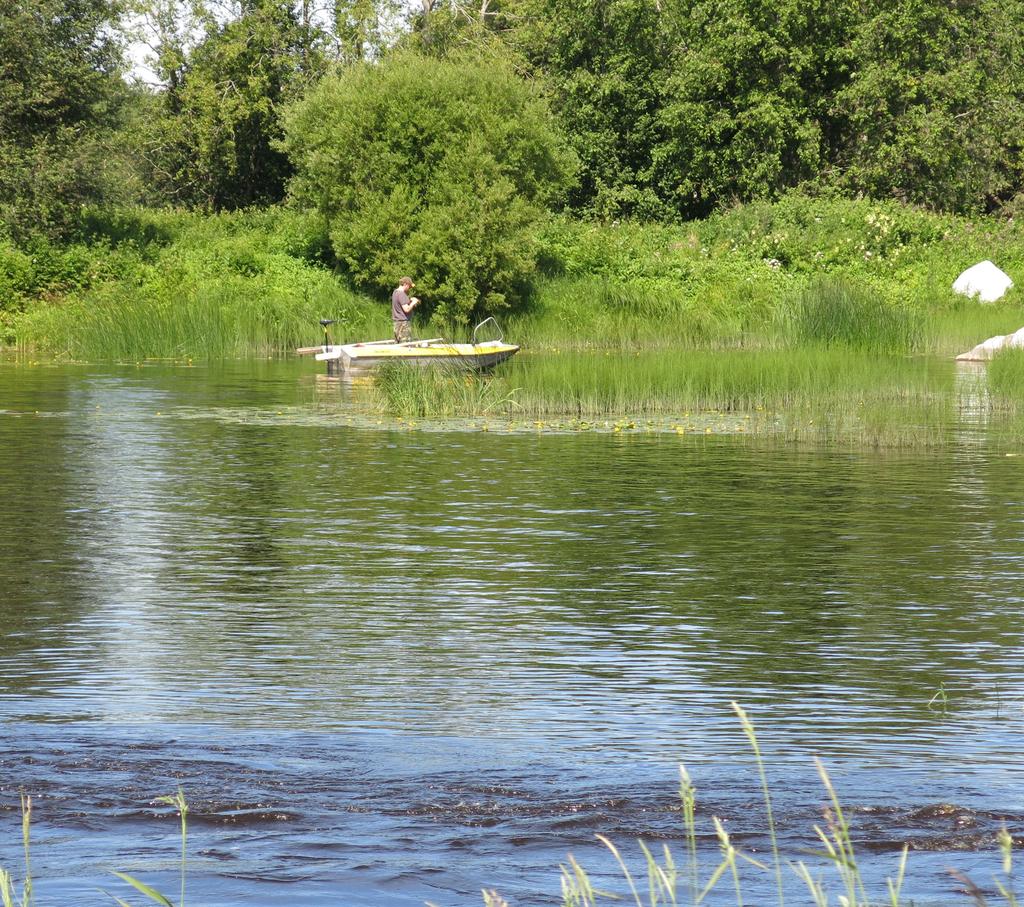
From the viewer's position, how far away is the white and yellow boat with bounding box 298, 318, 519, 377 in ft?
91.8

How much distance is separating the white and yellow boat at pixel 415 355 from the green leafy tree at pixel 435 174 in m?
9.84

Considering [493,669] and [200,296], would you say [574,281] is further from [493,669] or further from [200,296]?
[493,669]

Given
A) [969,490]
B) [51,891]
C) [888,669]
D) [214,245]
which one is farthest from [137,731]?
[214,245]

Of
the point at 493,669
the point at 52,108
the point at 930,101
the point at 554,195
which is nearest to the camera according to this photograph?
the point at 493,669

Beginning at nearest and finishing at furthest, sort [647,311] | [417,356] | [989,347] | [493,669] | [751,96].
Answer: [493,669] < [417,356] < [989,347] < [647,311] < [751,96]

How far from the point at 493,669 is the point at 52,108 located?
37555 mm

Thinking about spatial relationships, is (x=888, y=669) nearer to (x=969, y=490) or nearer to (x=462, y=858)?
(x=462, y=858)

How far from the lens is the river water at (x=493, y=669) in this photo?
224 inches

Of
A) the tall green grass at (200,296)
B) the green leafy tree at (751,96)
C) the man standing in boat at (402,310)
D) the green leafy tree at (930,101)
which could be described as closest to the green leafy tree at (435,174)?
the tall green grass at (200,296)

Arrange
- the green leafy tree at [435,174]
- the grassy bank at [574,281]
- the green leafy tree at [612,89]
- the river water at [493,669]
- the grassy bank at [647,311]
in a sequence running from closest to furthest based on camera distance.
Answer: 1. the river water at [493,669]
2. the grassy bank at [647,311]
3. the grassy bank at [574,281]
4. the green leafy tree at [435,174]
5. the green leafy tree at [612,89]

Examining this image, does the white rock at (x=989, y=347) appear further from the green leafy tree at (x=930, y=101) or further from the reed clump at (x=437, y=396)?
the green leafy tree at (x=930, y=101)

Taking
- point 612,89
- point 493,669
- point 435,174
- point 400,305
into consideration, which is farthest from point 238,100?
point 493,669

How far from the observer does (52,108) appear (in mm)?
42875

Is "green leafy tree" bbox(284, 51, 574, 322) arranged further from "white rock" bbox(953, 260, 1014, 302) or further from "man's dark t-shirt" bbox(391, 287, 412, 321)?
"white rock" bbox(953, 260, 1014, 302)
